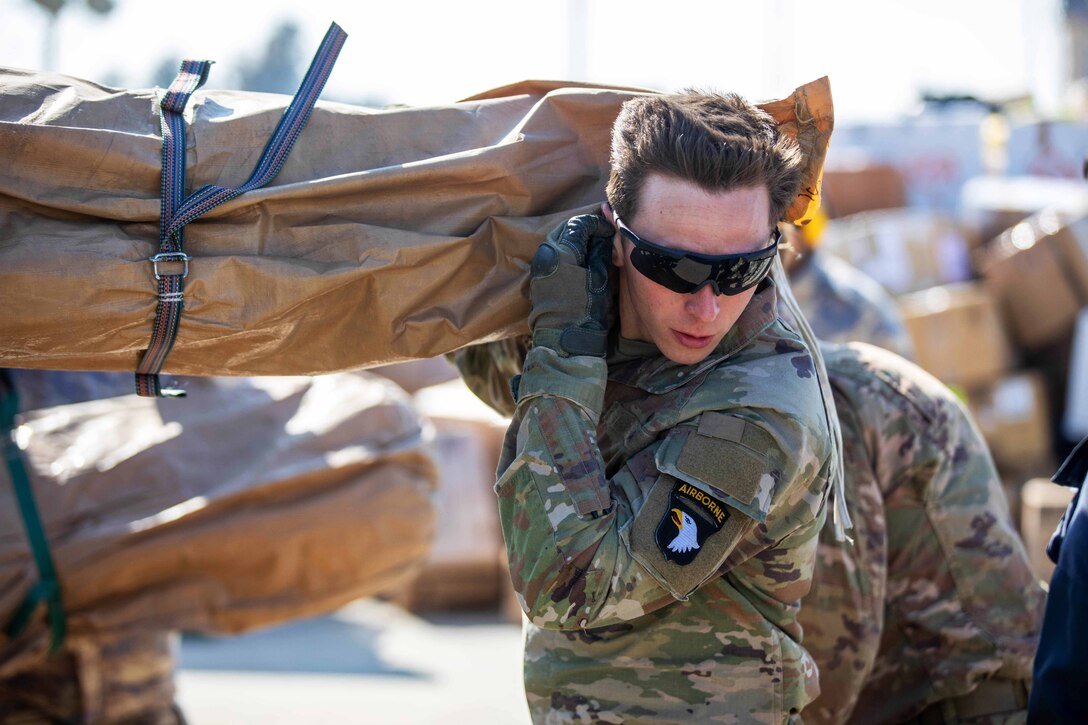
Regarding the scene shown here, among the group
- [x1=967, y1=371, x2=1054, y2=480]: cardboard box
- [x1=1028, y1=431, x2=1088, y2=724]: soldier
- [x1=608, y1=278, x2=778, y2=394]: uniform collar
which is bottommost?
[x1=967, y1=371, x2=1054, y2=480]: cardboard box

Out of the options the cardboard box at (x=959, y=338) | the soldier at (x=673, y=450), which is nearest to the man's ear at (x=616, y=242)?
the soldier at (x=673, y=450)

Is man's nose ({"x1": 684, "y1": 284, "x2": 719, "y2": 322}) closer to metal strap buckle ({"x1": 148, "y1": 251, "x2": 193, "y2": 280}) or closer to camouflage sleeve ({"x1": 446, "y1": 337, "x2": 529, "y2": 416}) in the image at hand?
camouflage sleeve ({"x1": 446, "y1": 337, "x2": 529, "y2": 416})

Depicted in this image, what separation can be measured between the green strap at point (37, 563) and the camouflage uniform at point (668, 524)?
178cm

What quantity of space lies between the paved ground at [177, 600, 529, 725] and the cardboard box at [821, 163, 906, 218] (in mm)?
5523

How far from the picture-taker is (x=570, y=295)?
226cm

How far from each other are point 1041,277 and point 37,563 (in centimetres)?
716

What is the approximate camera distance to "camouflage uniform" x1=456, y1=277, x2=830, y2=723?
2.15 metres

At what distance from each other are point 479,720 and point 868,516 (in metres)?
2.78

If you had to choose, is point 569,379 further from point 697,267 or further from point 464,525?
point 464,525

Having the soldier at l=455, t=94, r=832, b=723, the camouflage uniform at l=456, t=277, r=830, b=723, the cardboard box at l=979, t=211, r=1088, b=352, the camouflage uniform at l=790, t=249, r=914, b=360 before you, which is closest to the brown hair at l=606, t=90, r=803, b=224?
the soldier at l=455, t=94, r=832, b=723

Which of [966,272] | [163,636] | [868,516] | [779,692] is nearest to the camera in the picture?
[779,692]

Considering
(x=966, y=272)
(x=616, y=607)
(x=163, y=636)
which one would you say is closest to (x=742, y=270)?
(x=616, y=607)

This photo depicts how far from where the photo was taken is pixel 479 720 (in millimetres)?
5105

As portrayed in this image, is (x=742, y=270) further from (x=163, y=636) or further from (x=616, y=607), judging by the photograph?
(x=163, y=636)
